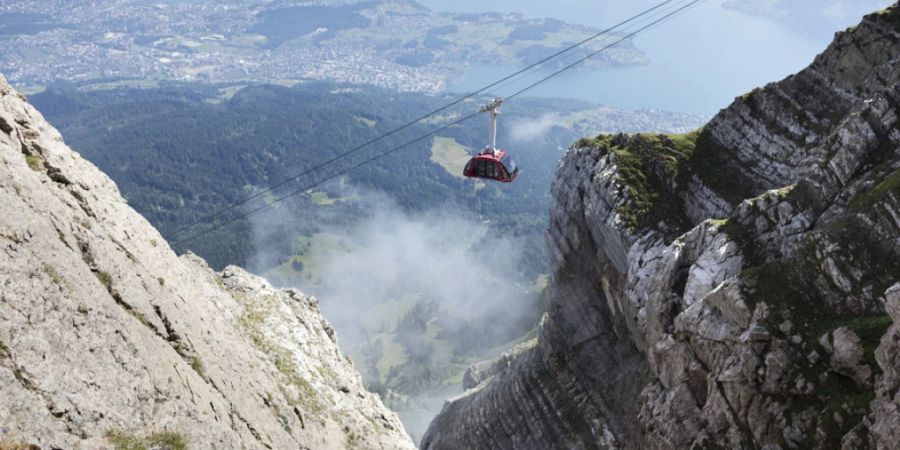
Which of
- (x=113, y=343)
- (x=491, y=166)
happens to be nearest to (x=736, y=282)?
(x=491, y=166)

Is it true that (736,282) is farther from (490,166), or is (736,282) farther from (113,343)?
(113,343)

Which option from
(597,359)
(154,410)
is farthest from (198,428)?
(597,359)

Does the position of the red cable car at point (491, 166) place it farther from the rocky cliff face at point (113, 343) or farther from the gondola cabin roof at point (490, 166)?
the rocky cliff face at point (113, 343)

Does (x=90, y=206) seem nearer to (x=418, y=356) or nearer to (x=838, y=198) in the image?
(x=838, y=198)

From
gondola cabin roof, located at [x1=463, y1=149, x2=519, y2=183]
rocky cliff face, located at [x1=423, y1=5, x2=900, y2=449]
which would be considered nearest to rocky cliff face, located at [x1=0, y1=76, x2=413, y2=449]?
rocky cliff face, located at [x1=423, y1=5, x2=900, y2=449]

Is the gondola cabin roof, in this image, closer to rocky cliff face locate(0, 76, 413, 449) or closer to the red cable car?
the red cable car

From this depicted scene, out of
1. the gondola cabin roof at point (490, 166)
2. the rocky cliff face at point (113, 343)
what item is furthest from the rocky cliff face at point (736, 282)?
the rocky cliff face at point (113, 343)
